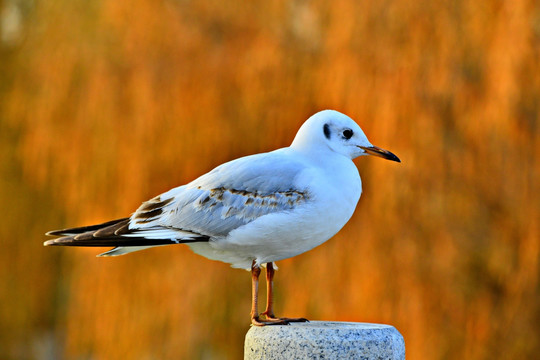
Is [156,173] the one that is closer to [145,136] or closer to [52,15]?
[145,136]

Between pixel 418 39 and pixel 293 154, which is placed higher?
pixel 418 39

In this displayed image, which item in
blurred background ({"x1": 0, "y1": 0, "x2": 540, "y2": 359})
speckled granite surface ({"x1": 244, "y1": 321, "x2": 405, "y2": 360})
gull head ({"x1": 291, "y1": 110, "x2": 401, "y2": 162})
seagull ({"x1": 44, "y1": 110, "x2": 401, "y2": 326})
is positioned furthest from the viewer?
blurred background ({"x1": 0, "y1": 0, "x2": 540, "y2": 359})

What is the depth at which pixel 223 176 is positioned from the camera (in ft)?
8.70

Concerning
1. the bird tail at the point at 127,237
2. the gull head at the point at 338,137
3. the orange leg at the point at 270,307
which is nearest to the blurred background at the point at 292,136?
the orange leg at the point at 270,307

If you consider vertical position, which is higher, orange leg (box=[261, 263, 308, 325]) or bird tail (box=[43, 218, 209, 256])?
bird tail (box=[43, 218, 209, 256])

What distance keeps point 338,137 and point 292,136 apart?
2765 mm

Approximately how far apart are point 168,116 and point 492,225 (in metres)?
2.34

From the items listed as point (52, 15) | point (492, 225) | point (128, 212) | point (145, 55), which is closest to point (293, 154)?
point (492, 225)

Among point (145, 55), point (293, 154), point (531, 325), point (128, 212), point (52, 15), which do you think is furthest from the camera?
point (52, 15)

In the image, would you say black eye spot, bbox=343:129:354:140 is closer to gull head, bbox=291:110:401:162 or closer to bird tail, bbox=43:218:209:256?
gull head, bbox=291:110:401:162

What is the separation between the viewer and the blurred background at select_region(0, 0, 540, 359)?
183 inches

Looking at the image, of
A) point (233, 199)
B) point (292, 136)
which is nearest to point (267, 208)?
point (233, 199)

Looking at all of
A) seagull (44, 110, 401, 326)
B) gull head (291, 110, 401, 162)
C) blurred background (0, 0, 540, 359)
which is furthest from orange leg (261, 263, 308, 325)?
blurred background (0, 0, 540, 359)

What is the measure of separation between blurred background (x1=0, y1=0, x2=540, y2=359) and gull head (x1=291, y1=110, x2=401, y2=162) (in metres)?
2.18
